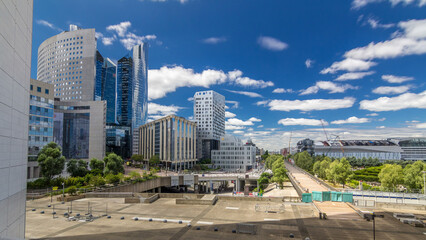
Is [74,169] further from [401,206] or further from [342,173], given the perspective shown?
[401,206]

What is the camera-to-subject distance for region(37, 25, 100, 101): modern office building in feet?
470

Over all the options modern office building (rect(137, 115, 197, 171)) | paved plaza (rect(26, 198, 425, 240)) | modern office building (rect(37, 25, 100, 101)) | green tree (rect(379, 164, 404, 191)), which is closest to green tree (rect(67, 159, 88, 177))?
paved plaza (rect(26, 198, 425, 240))

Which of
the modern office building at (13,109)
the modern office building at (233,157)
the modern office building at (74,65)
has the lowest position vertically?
the modern office building at (233,157)

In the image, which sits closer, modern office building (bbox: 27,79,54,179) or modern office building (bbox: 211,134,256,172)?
modern office building (bbox: 27,79,54,179)

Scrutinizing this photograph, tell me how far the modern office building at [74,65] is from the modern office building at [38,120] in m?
69.8

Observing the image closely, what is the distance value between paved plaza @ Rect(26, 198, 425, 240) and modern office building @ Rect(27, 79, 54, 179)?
45772mm

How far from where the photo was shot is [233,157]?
15388cm

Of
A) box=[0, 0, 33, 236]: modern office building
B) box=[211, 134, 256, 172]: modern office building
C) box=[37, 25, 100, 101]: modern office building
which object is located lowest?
box=[211, 134, 256, 172]: modern office building

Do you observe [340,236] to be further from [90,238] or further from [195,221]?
[90,238]

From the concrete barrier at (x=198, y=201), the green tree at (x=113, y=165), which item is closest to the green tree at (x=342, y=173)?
the concrete barrier at (x=198, y=201)

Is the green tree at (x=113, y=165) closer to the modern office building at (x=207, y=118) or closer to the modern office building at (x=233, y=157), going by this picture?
the modern office building at (x=233, y=157)

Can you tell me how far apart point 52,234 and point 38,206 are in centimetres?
1740

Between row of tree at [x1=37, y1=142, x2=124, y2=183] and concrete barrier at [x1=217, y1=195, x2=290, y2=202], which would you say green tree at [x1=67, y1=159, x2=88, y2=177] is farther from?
concrete barrier at [x1=217, y1=195, x2=290, y2=202]

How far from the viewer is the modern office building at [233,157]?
151 metres
